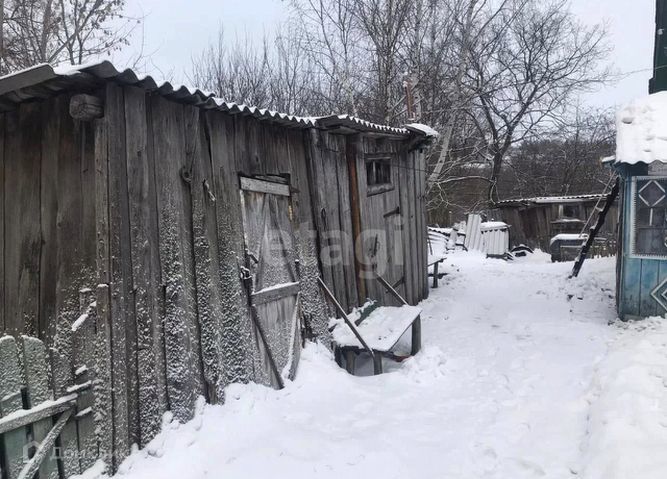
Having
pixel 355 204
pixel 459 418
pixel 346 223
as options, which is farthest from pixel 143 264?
pixel 355 204

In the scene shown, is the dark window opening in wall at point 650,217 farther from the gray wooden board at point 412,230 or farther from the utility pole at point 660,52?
the utility pole at point 660,52

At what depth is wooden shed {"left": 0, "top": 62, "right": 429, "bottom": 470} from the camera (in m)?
2.89

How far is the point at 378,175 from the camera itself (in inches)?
297

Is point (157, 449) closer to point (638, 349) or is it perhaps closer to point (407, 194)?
point (638, 349)

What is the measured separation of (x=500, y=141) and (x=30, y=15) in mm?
18949

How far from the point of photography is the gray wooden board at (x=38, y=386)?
100 inches

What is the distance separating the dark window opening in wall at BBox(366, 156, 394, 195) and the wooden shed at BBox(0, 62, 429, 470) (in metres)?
2.52

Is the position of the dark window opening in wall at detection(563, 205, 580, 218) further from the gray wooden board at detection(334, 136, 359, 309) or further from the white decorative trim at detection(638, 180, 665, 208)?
Answer: the gray wooden board at detection(334, 136, 359, 309)

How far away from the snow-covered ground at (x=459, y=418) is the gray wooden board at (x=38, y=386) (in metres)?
0.26

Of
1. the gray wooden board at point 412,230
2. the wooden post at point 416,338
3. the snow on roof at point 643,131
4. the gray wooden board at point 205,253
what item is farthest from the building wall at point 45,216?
the snow on roof at point 643,131

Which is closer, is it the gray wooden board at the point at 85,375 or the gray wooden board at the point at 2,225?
the gray wooden board at the point at 85,375

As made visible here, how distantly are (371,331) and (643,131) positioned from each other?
509 centimetres

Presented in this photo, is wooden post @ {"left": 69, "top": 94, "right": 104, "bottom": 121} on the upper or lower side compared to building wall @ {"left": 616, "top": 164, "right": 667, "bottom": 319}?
upper

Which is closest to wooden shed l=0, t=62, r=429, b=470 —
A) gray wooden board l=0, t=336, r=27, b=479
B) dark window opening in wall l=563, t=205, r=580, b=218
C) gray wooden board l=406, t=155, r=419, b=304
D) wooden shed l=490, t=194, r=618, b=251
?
gray wooden board l=0, t=336, r=27, b=479
